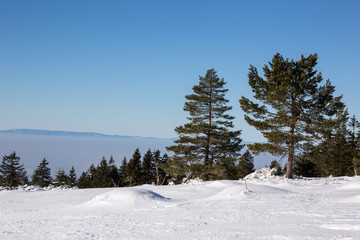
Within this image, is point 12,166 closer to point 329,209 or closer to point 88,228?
point 88,228

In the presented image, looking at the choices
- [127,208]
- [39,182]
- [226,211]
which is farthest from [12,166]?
[226,211]

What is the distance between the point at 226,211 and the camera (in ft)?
22.8

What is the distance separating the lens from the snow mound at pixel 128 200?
8.70 meters

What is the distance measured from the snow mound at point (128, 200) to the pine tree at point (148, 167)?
135 feet

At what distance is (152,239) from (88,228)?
6.06 feet

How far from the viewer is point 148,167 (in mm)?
50938

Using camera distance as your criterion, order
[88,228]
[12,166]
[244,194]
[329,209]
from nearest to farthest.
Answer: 1. [88,228]
2. [329,209]
3. [244,194]
4. [12,166]

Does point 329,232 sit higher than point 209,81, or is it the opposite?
point 209,81

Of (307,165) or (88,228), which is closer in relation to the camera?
(88,228)

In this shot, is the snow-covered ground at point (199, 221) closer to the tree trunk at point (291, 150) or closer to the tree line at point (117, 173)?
the tree trunk at point (291, 150)

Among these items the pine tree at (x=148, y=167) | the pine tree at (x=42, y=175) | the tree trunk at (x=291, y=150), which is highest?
the tree trunk at (x=291, y=150)

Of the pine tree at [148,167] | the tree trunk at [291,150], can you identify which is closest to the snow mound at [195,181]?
the tree trunk at [291,150]

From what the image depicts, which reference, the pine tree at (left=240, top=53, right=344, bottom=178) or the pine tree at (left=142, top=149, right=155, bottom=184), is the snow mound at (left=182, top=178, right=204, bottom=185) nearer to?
the pine tree at (left=240, top=53, right=344, bottom=178)

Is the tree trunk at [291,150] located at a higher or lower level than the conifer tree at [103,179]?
higher
